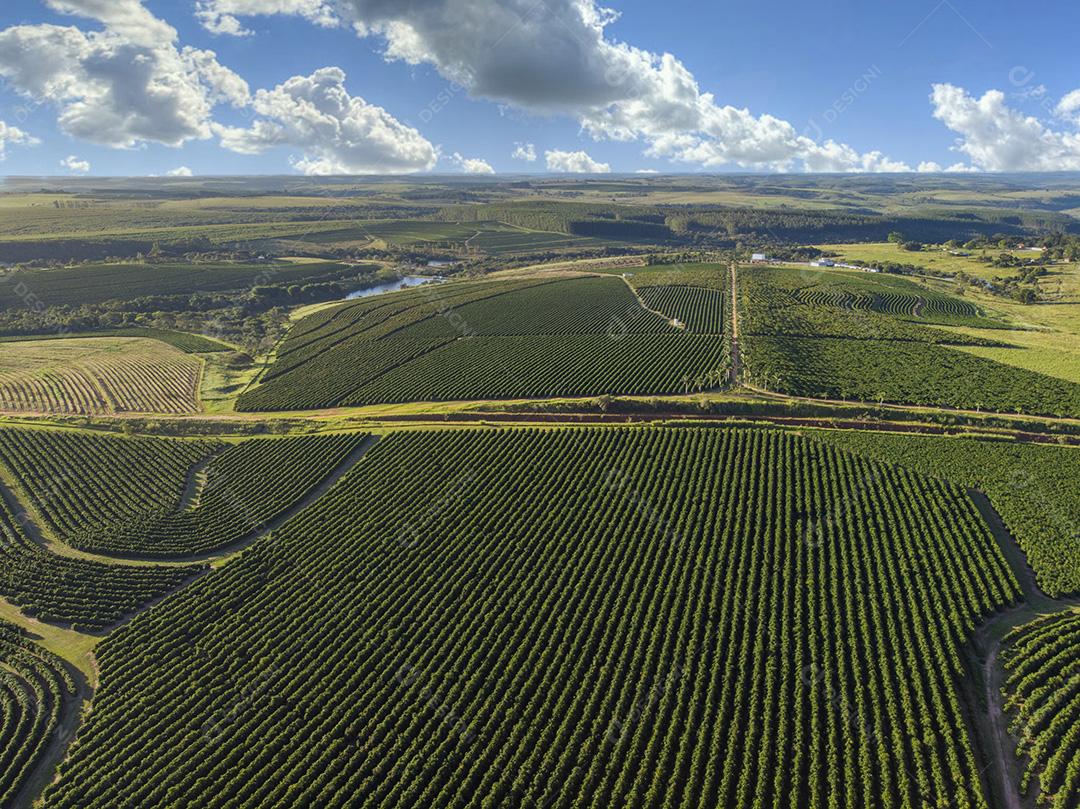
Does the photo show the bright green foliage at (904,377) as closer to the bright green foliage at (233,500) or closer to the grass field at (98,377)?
the bright green foliage at (233,500)

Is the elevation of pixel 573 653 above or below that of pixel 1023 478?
below

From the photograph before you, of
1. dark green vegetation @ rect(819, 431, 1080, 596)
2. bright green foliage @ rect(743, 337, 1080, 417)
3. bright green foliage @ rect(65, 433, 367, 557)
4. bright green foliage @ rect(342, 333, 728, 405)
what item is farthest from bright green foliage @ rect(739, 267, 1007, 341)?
bright green foliage @ rect(65, 433, 367, 557)

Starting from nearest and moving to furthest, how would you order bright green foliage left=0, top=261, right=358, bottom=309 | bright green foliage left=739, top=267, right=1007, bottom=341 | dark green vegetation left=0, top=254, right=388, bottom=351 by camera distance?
1. bright green foliage left=739, top=267, right=1007, bottom=341
2. dark green vegetation left=0, top=254, right=388, bottom=351
3. bright green foliage left=0, top=261, right=358, bottom=309

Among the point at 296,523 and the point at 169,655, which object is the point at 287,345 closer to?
the point at 296,523

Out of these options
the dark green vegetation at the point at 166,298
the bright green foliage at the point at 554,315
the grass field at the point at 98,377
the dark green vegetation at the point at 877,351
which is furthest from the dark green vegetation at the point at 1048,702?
the dark green vegetation at the point at 166,298

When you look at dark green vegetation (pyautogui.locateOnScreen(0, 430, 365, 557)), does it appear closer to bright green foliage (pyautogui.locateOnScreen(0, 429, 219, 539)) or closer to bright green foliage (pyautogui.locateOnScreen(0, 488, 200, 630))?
bright green foliage (pyautogui.locateOnScreen(0, 429, 219, 539))

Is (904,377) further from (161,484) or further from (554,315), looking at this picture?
(161,484)

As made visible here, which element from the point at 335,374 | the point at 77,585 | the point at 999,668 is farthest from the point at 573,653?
the point at 335,374
